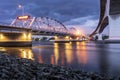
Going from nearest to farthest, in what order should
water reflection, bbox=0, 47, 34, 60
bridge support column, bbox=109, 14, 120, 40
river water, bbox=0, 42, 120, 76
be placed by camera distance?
1. river water, bbox=0, 42, 120, 76
2. water reflection, bbox=0, 47, 34, 60
3. bridge support column, bbox=109, 14, 120, 40

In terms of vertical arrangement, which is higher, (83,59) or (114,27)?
(114,27)

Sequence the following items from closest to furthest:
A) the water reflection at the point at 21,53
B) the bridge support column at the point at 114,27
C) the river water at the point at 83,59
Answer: the river water at the point at 83,59
the water reflection at the point at 21,53
the bridge support column at the point at 114,27

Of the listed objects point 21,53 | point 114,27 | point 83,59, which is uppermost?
point 114,27

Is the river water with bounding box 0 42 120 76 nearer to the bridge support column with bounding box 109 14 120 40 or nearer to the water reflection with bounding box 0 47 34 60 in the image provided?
the water reflection with bounding box 0 47 34 60

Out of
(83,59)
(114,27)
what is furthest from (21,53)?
(114,27)

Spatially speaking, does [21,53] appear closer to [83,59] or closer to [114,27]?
[83,59]

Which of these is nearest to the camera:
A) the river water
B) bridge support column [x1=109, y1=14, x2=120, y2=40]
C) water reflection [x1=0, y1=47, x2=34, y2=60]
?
the river water

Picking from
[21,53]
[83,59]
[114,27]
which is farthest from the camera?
[114,27]

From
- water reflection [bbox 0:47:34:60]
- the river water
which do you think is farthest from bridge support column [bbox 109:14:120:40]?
water reflection [bbox 0:47:34:60]

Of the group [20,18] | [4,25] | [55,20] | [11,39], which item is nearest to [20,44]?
[11,39]

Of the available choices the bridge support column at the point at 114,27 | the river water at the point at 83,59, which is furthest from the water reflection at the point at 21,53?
the bridge support column at the point at 114,27

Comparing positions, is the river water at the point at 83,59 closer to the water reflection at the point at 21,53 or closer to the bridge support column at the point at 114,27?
the water reflection at the point at 21,53

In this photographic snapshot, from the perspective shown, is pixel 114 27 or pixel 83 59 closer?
pixel 83 59

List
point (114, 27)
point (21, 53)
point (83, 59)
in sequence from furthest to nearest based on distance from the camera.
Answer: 1. point (114, 27)
2. point (21, 53)
3. point (83, 59)
